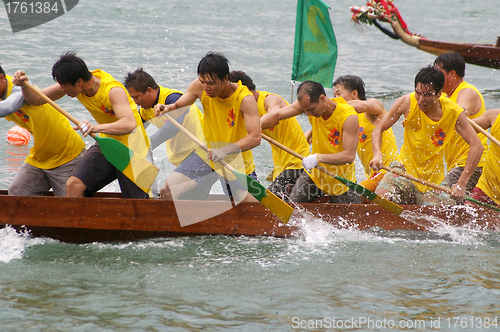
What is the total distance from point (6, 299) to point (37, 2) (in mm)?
16535

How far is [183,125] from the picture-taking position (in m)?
5.34

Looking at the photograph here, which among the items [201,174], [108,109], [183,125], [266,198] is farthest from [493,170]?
[108,109]

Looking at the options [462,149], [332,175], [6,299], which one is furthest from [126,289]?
[462,149]

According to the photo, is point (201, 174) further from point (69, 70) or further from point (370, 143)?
point (370, 143)

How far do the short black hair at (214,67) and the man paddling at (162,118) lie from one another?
741 millimetres

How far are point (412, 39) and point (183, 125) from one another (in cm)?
919

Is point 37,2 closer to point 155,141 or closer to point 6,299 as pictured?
point 155,141

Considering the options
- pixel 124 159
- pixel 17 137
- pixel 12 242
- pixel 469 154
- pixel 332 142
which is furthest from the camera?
pixel 17 137

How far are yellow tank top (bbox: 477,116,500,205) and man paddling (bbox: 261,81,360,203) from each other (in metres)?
1.41

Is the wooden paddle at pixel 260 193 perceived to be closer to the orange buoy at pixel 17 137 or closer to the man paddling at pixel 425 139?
the man paddling at pixel 425 139

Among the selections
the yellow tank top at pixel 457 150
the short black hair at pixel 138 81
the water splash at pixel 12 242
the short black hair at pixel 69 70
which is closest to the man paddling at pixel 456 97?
the yellow tank top at pixel 457 150

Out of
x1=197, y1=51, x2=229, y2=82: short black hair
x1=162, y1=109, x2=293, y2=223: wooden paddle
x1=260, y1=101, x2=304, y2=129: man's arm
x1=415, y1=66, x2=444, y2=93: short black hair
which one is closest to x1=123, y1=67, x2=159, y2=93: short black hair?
Result: x1=162, y1=109, x2=293, y2=223: wooden paddle

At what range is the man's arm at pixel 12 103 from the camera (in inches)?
177

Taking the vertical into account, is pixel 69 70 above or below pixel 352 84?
above
